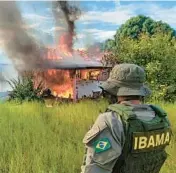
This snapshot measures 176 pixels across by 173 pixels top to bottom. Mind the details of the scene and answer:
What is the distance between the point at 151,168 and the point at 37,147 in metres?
3.40

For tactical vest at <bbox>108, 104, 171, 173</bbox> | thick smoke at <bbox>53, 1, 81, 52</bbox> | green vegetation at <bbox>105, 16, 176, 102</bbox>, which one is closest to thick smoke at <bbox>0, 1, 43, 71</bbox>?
thick smoke at <bbox>53, 1, 81, 52</bbox>

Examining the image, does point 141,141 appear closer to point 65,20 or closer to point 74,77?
point 74,77

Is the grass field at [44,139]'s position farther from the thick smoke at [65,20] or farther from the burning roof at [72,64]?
the thick smoke at [65,20]

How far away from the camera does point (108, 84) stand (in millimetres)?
2145

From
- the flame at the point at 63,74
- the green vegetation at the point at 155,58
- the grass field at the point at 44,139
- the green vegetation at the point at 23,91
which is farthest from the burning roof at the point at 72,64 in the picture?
the grass field at the point at 44,139

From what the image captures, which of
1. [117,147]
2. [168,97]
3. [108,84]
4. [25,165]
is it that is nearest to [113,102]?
[108,84]

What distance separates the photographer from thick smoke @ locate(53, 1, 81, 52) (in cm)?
2218

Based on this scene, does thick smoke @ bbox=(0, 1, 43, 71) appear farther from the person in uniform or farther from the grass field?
the person in uniform

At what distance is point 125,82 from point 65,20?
20.5 m

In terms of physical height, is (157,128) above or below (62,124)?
above

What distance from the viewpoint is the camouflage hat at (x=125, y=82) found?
2.12 metres

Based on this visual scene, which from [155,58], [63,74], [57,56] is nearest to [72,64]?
[63,74]

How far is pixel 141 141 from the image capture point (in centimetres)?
211

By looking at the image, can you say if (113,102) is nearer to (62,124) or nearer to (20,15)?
(62,124)
